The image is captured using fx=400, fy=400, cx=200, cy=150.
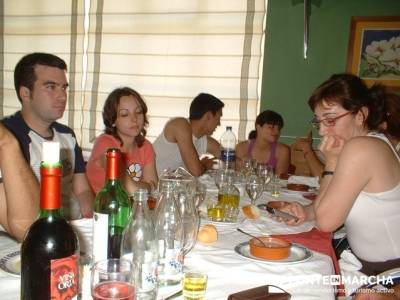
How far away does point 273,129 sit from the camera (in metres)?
3.59

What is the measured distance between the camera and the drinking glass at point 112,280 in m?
0.74

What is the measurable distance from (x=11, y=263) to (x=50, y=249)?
0.37 m

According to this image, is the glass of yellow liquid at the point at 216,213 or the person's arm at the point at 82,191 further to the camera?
the person's arm at the point at 82,191

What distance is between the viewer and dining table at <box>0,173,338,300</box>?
950 millimetres

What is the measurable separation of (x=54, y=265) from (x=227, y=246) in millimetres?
685

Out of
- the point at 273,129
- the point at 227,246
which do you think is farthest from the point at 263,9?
the point at 227,246

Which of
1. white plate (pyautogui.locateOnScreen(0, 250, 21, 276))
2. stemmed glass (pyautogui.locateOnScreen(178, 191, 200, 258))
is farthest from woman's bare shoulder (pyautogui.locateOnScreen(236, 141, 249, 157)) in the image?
white plate (pyautogui.locateOnScreen(0, 250, 21, 276))

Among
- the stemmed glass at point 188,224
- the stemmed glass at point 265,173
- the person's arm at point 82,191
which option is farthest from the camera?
the stemmed glass at point 265,173

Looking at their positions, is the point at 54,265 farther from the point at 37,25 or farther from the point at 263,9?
the point at 37,25

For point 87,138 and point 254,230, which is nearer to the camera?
point 254,230

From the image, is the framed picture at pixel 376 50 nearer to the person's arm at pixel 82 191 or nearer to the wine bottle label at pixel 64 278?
the person's arm at pixel 82 191

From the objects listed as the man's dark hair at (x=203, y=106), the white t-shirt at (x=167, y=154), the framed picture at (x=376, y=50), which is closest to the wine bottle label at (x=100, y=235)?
the white t-shirt at (x=167, y=154)

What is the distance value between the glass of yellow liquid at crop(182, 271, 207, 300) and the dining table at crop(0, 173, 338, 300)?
0.07 feet

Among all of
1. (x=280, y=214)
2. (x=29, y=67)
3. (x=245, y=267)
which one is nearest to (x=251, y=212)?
(x=280, y=214)
